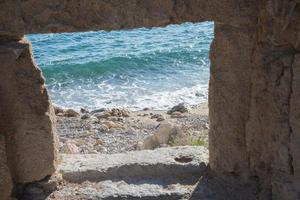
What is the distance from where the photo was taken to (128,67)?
14383 mm

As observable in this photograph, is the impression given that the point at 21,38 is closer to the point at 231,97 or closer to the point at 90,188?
the point at 90,188

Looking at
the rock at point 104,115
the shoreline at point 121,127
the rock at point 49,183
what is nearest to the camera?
the rock at point 49,183

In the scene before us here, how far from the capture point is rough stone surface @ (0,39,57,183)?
395 centimetres

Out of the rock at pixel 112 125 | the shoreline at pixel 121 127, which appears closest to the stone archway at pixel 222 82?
the shoreline at pixel 121 127

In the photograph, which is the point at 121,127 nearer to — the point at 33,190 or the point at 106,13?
the point at 33,190

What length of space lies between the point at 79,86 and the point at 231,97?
9.36 m

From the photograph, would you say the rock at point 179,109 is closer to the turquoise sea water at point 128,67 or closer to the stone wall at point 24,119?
the turquoise sea water at point 128,67

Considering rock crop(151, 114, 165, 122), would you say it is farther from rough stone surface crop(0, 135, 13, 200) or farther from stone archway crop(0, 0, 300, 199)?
rough stone surface crop(0, 135, 13, 200)

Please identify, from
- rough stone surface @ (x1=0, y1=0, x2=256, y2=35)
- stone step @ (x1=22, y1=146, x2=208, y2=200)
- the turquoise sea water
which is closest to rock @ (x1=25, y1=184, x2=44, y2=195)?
stone step @ (x1=22, y1=146, x2=208, y2=200)

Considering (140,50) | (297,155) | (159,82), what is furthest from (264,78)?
(140,50)

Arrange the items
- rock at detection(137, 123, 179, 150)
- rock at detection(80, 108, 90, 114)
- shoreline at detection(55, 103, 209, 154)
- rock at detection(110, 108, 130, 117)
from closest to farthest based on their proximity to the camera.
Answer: rock at detection(137, 123, 179, 150) → shoreline at detection(55, 103, 209, 154) → rock at detection(110, 108, 130, 117) → rock at detection(80, 108, 90, 114)

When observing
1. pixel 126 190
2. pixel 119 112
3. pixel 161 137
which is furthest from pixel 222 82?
pixel 119 112

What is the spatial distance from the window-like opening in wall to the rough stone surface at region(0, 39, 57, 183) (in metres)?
1.84

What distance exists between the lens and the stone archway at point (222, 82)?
3699 millimetres
